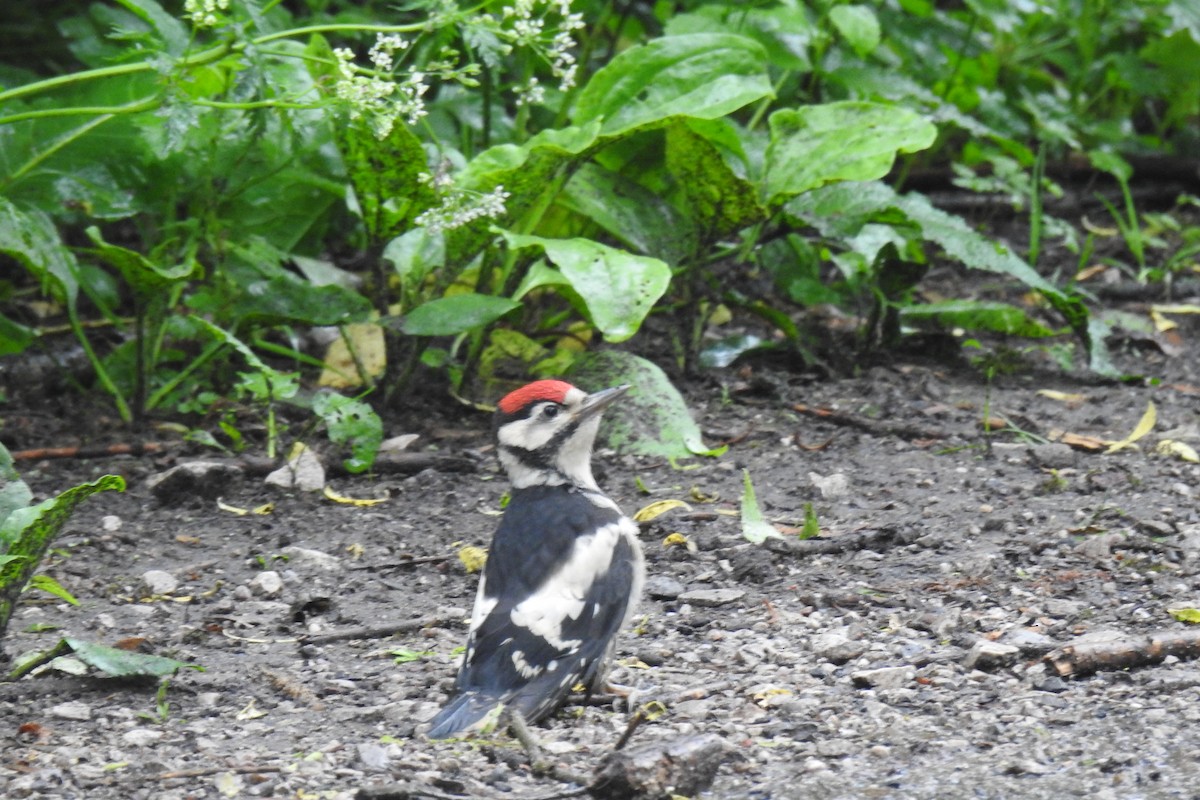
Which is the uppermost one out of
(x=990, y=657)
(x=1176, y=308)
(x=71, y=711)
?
(x=71, y=711)

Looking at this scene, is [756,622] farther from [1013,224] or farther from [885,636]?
[1013,224]

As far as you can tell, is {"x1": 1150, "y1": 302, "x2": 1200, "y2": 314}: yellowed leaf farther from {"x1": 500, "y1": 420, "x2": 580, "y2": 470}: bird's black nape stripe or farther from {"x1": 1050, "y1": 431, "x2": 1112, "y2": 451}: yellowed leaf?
{"x1": 500, "y1": 420, "x2": 580, "y2": 470}: bird's black nape stripe

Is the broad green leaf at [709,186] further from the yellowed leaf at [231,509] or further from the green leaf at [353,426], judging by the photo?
the yellowed leaf at [231,509]

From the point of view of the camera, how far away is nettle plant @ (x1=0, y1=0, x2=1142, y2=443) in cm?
484

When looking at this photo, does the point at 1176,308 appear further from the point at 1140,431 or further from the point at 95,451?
the point at 95,451

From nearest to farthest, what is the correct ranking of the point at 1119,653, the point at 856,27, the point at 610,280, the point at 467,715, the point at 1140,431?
the point at 467,715 → the point at 1119,653 → the point at 610,280 → the point at 1140,431 → the point at 856,27

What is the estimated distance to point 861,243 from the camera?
6.10 m

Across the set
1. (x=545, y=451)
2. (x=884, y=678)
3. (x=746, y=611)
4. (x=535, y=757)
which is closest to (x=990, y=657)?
(x=884, y=678)

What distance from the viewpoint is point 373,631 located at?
4.05 meters

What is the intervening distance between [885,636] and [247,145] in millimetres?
2708

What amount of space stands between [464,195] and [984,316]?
2212 millimetres

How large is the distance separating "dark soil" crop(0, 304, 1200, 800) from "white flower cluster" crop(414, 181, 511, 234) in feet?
3.06

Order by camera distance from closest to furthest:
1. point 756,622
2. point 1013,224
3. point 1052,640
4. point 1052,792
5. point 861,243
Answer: point 1052,792 → point 1052,640 → point 756,622 → point 861,243 → point 1013,224

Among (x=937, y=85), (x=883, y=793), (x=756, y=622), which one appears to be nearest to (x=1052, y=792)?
(x=883, y=793)
